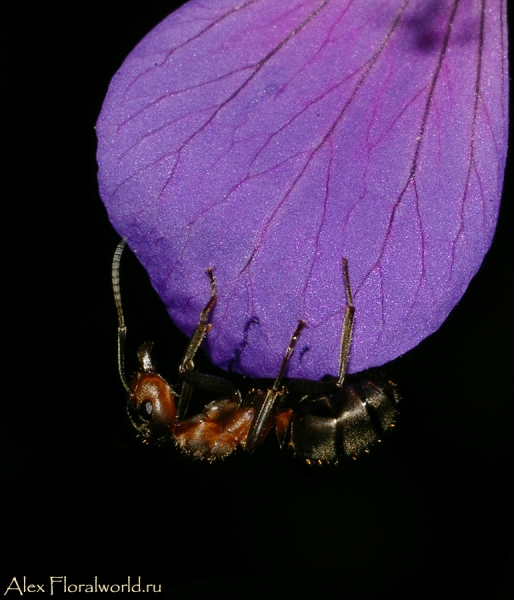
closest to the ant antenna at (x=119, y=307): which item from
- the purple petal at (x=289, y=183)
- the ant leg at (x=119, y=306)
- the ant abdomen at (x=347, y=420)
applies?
the ant leg at (x=119, y=306)

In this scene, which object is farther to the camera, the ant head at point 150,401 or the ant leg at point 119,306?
the ant head at point 150,401

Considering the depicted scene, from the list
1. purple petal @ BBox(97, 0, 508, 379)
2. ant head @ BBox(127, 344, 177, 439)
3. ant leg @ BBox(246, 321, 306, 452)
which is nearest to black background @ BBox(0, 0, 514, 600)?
ant head @ BBox(127, 344, 177, 439)

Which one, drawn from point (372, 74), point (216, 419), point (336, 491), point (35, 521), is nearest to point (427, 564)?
point (336, 491)

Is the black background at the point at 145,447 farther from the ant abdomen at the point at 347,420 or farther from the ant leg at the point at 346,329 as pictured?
the ant leg at the point at 346,329

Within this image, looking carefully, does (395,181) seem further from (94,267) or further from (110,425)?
(110,425)

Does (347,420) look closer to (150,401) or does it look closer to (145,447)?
(150,401)

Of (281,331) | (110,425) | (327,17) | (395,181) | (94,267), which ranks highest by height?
(327,17)

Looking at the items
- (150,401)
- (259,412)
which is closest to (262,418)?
(259,412)
